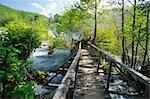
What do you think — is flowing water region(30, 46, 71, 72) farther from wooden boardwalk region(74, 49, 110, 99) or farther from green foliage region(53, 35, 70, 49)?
wooden boardwalk region(74, 49, 110, 99)

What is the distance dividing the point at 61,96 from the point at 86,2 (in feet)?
70.2

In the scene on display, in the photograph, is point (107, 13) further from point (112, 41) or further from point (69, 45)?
point (69, 45)

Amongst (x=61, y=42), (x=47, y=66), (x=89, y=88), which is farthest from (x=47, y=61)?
(x=89, y=88)

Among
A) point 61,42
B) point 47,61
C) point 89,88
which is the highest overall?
point 61,42

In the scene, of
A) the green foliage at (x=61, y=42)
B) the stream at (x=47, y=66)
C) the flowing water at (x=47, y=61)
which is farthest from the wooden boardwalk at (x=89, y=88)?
the green foliage at (x=61, y=42)

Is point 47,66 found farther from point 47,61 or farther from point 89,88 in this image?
point 89,88

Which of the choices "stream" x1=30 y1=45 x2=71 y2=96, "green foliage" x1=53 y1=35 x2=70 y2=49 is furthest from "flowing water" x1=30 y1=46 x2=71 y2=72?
"green foliage" x1=53 y1=35 x2=70 y2=49

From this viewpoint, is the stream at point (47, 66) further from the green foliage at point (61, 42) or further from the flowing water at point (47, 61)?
the green foliage at point (61, 42)

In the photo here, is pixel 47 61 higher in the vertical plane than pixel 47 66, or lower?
higher

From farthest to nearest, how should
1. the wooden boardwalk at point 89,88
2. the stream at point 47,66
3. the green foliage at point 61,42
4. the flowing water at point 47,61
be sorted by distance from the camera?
1. the green foliage at point 61,42
2. the flowing water at point 47,61
3. the stream at point 47,66
4. the wooden boardwalk at point 89,88

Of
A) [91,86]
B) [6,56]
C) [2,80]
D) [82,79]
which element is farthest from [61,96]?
[82,79]

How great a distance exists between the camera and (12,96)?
463 cm

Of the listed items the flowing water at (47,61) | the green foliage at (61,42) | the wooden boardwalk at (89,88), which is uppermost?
the green foliage at (61,42)

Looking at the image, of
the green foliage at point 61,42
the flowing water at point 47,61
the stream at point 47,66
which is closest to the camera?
the stream at point 47,66
